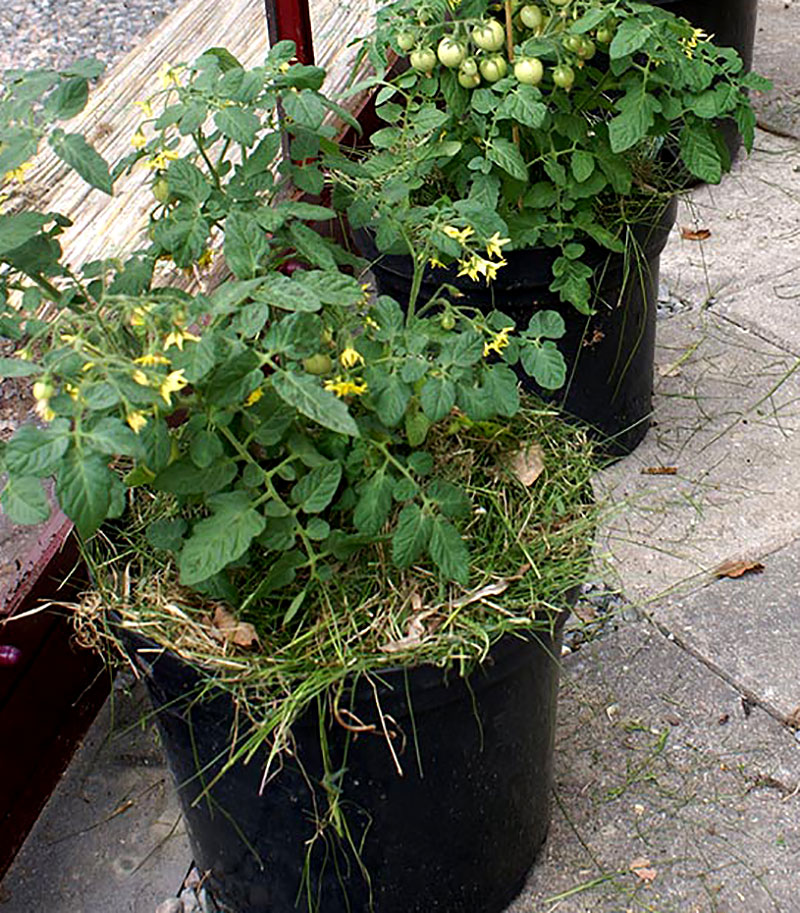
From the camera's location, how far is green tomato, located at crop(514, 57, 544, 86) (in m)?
2.28

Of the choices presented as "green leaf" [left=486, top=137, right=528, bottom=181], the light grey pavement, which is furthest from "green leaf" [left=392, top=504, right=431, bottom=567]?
"green leaf" [left=486, top=137, right=528, bottom=181]

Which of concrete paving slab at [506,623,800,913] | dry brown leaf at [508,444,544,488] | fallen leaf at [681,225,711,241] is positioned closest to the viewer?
dry brown leaf at [508,444,544,488]

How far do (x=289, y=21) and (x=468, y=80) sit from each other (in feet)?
2.81

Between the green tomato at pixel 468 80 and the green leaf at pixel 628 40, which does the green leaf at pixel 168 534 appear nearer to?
the green tomato at pixel 468 80

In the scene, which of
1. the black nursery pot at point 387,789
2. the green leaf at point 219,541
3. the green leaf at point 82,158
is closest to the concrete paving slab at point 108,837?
the black nursery pot at point 387,789

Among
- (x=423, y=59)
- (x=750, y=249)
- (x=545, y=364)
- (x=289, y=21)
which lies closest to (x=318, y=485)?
(x=545, y=364)

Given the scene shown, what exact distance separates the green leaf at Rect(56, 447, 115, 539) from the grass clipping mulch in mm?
330

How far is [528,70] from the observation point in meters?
2.28

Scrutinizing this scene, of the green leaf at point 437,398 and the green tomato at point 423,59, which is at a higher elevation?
the green leaf at point 437,398

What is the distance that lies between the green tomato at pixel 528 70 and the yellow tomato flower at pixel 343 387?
0.91 m

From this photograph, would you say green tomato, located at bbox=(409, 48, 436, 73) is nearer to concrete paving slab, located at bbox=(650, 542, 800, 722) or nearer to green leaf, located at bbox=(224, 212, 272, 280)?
green leaf, located at bbox=(224, 212, 272, 280)

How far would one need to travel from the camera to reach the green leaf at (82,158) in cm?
152

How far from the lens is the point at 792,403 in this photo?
123 inches

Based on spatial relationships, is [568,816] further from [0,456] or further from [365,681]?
[0,456]
